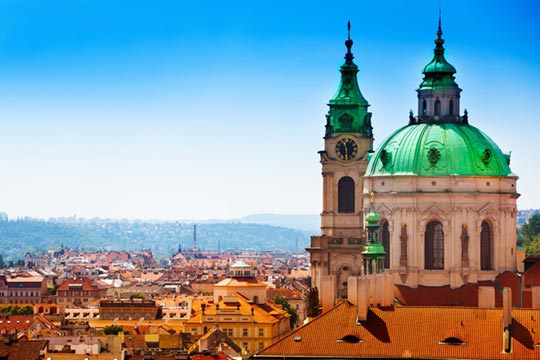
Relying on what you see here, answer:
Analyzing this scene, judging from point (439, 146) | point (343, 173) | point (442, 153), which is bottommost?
point (343, 173)

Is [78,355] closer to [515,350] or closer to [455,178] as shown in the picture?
[455,178]

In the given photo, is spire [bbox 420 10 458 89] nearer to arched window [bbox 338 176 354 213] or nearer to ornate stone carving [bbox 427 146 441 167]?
ornate stone carving [bbox 427 146 441 167]

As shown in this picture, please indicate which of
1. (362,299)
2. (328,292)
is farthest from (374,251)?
(362,299)

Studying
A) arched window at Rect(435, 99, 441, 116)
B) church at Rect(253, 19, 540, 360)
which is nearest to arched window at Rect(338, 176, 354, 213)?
church at Rect(253, 19, 540, 360)

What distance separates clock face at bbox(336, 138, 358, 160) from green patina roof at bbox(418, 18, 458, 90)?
13.0 m

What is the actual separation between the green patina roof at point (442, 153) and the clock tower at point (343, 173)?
43.3ft

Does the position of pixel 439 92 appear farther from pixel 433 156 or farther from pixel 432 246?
pixel 432 246

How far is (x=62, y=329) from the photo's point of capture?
16775cm

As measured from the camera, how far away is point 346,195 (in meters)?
146

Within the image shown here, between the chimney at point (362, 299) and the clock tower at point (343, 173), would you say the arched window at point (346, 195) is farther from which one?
the chimney at point (362, 299)

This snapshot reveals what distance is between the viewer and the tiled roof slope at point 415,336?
80875 millimetres

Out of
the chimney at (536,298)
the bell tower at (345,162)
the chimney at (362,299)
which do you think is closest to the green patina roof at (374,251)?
the chimney at (536,298)

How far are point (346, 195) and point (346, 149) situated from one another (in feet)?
11.6

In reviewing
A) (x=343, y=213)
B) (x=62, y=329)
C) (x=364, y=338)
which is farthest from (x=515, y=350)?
(x=62, y=329)
